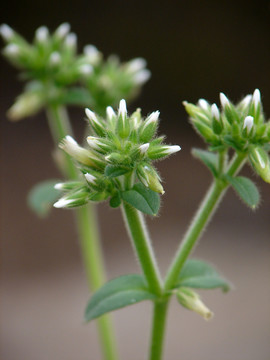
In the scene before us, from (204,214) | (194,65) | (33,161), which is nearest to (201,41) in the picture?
(194,65)

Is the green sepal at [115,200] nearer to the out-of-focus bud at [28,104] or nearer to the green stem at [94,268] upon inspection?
the green stem at [94,268]

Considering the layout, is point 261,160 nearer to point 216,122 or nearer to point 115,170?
point 216,122

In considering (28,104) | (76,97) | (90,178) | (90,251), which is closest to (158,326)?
(90,178)

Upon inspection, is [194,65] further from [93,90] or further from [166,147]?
[166,147]

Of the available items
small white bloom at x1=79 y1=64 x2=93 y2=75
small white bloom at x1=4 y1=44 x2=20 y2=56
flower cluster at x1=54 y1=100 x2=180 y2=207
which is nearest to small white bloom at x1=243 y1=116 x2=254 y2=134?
flower cluster at x1=54 y1=100 x2=180 y2=207

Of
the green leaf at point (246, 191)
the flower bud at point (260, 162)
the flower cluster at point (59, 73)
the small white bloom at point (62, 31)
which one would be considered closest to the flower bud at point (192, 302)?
the green leaf at point (246, 191)

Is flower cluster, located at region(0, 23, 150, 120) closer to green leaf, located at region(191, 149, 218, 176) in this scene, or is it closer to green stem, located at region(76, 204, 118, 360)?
green stem, located at region(76, 204, 118, 360)

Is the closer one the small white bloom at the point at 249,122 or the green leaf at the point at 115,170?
the green leaf at the point at 115,170
